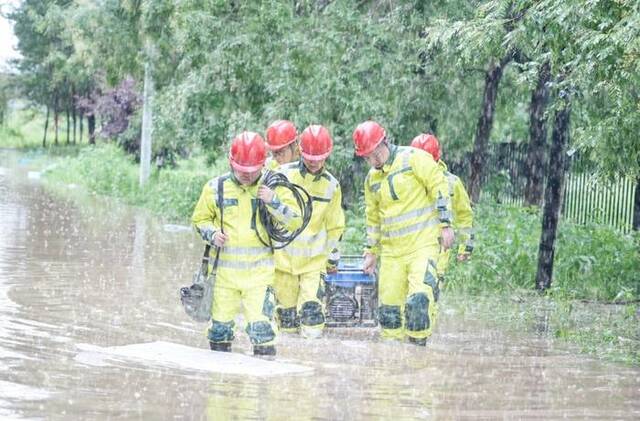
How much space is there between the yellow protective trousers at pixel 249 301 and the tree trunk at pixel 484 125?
425 inches

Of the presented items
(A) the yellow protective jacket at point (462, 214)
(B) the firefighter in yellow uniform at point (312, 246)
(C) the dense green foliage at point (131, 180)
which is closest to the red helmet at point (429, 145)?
(A) the yellow protective jacket at point (462, 214)

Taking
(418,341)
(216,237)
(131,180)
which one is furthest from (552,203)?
(131,180)

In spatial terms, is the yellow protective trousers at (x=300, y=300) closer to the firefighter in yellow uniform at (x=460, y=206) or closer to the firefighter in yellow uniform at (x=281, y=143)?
the firefighter in yellow uniform at (x=281, y=143)

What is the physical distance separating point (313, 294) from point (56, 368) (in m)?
2.41

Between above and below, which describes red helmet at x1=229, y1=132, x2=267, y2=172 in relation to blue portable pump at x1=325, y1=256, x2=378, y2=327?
above

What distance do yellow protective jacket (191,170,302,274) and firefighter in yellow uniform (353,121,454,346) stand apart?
4.28 feet

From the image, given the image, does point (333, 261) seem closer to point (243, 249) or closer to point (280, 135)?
point (280, 135)

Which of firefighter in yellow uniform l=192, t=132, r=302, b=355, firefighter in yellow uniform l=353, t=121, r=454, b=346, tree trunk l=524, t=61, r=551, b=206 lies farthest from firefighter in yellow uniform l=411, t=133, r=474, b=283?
tree trunk l=524, t=61, r=551, b=206

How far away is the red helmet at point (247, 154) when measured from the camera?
9516mm

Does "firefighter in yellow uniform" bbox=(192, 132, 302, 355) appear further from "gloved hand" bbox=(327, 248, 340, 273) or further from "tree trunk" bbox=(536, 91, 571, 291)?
"tree trunk" bbox=(536, 91, 571, 291)

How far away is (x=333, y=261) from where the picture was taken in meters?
11.0

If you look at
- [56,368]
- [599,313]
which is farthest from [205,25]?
[56,368]

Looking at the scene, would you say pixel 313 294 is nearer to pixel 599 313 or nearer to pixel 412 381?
pixel 412 381

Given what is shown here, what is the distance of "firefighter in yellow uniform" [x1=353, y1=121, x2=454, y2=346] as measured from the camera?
418 inches
